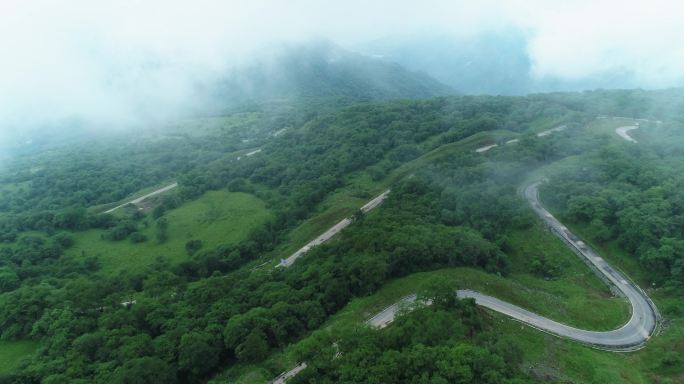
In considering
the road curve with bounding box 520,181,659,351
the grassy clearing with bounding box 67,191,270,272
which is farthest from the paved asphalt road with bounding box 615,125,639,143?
the grassy clearing with bounding box 67,191,270,272

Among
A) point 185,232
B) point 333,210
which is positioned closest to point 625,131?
point 333,210

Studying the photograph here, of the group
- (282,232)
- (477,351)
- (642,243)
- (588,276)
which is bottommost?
(282,232)

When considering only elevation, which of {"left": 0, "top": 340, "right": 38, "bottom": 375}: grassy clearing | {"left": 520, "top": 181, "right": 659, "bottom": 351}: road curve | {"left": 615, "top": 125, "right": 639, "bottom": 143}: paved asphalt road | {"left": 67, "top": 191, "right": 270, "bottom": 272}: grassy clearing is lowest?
{"left": 67, "top": 191, "right": 270, "bottom": 272}: grassy clearing

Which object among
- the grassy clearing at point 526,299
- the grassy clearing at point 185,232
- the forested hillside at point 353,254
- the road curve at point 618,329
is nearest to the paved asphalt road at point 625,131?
the forested hillside at point 353,254

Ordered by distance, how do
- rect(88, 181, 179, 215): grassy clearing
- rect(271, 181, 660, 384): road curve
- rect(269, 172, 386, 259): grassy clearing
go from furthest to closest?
rect(88, 181, 179, 215): grassy clearing < rect(269, 172, 386, 259): grassy clearing < rect(271, 181, 660, 384): road curve

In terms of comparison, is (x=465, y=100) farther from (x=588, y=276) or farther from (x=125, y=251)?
(x=125, y=251)

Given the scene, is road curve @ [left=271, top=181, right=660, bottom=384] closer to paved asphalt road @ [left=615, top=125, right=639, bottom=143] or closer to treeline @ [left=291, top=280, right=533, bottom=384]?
treeline @ [left=291, top=280, right=533, bottom=384]

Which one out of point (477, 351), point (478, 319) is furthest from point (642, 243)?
point (477, 351)

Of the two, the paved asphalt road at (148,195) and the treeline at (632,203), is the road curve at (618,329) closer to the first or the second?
the treeline at (632,203)
